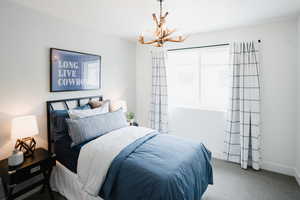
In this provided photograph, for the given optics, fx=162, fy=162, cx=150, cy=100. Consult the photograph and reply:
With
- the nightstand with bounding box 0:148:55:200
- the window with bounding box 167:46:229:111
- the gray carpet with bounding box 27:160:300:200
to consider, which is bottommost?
the gray carpet with bounding box 27:160:300:200

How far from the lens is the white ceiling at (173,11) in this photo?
2.02 meters

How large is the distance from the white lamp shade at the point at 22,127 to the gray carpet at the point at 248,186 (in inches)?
35.2

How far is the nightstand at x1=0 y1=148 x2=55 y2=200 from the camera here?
167 cm

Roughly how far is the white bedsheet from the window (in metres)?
1.88

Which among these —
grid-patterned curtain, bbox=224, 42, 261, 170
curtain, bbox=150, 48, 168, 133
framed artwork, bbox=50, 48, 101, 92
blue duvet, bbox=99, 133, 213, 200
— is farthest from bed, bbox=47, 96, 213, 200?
curtain, bbox=150, 48, 168, 133

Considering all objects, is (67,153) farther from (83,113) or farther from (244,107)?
(244,107)

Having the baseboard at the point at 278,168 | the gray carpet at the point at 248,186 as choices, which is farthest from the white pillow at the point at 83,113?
the baseboard at the point at 278,168

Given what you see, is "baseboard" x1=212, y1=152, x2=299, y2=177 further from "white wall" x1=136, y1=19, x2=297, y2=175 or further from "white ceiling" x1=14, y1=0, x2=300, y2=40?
"white ceiling" x1=14, y1=0, x2=300, y2=40

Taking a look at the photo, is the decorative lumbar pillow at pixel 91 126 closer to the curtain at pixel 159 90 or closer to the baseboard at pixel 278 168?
the curtain at pixel 159 90

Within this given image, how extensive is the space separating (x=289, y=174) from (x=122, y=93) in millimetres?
3371

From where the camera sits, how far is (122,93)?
3.73 m

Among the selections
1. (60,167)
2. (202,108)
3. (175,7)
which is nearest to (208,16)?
(175,7)

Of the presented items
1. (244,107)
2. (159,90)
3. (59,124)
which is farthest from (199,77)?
(59,124)

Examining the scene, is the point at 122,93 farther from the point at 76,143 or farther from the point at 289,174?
the point at 289,174
